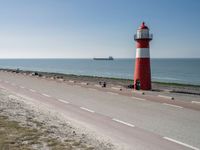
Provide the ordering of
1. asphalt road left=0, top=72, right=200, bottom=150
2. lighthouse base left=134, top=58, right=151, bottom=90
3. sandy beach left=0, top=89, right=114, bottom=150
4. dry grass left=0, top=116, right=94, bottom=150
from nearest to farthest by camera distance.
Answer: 1. dry grass left=0, top=116, right=94, bottom=150
2. sandy beach left=0, top=89, right=114, bottom=150
3. asphalt road left=0, top=72, right=200, bottom=150
4. lighthouse base left=134, top=58, right=151, bottom=90

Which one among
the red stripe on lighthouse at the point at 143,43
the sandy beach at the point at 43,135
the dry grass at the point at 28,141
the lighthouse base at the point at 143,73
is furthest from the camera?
the red stripe on lighthouse at the point at 143,43

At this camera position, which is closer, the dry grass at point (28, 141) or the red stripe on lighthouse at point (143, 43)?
the dry grass at point (28, 141)

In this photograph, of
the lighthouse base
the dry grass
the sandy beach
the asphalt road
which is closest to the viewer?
the dry grass

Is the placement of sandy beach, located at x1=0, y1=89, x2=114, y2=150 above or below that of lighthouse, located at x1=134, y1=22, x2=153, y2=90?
below

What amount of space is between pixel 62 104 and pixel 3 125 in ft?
20.0

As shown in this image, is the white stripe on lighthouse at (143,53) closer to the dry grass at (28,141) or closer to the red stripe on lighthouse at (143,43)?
the red stripe on lighthouse at (143,43)

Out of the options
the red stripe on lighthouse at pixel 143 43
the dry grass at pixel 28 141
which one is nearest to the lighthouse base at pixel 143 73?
the red stripe on lighthouse at pixel 143 43

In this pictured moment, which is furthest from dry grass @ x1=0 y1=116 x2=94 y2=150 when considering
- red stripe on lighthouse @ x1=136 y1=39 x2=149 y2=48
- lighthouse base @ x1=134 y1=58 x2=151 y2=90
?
red stripe on lighthouse @ x1=136 y1=39 x2=149 y2=48

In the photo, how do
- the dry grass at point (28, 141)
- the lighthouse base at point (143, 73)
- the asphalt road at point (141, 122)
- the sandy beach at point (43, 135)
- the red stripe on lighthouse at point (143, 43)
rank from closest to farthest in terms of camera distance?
the dry grass at point (28, 141) < the sandy beach at point (43, 135) < the asphalt road at point (141, 122) < the lighthouse base at point (143, 73) < the red stripe on lighthouse at point (143, 43)

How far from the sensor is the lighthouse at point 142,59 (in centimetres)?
2173

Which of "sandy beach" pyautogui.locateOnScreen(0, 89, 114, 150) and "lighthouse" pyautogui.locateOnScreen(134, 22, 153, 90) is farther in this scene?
"lighthouse" pyautogui.locateOnScreen(134, 22, 153, 90)

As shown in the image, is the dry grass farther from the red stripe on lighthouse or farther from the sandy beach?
the red stripe on lighthouse

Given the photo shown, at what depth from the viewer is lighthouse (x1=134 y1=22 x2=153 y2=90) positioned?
21734 mm

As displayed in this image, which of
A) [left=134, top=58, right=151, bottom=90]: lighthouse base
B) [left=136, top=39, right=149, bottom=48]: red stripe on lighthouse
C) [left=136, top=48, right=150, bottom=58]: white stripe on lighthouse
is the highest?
[left=136, top=39, right=149, bottom=48]: red stripe on lighthouse
